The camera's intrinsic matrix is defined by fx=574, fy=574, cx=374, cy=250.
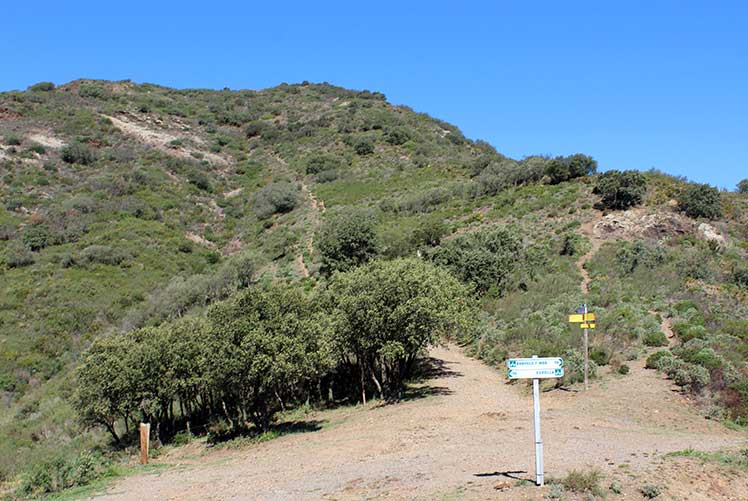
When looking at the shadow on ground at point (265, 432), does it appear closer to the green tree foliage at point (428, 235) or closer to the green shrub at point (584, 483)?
the green shrub at point (584, 483)

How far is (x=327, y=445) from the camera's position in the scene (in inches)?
575

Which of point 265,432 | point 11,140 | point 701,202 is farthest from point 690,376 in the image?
point 11,140

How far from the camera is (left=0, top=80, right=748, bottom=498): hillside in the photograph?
73.1 feet

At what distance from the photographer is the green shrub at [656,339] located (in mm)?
19500

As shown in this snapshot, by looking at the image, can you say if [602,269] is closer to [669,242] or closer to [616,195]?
[669,242]

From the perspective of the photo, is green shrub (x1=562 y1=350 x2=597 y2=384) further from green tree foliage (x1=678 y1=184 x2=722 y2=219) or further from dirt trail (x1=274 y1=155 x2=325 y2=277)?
dirt trail (x1=274 y1=155 x2=325 y2=277)

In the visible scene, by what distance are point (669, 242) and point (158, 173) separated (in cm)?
5209

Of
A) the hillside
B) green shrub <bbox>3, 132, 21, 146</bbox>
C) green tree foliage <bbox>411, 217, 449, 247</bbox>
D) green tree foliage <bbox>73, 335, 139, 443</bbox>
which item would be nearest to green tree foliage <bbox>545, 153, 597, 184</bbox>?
the hillside

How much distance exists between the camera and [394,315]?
18062mm

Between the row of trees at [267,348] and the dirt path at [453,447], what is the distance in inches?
79.1

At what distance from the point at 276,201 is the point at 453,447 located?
49018mm

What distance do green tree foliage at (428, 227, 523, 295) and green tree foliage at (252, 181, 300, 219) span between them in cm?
2801

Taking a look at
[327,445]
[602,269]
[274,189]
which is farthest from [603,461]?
[274,189]

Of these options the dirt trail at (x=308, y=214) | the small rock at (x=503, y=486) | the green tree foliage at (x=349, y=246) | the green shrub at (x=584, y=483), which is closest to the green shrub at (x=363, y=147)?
the dirt trail at (x=308, y=214)
